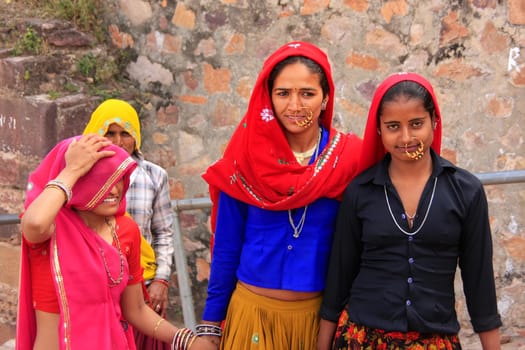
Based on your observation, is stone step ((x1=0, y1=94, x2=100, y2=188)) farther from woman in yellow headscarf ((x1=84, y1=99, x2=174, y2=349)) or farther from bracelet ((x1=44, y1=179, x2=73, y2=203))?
bracelet ((x1=44, y1=179, x2=73, y2=203))

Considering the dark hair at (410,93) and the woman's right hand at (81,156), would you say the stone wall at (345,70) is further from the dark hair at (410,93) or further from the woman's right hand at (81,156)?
the woman's right hand at (81,156)

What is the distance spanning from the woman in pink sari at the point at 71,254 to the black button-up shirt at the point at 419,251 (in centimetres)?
74

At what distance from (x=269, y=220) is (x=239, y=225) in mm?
138

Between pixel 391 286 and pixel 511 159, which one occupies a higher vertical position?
pixel 511 159

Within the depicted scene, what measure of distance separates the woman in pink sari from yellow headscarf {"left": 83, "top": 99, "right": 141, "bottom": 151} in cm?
82

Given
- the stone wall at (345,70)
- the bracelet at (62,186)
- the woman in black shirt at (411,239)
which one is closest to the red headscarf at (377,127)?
the woman in black shirt at (411,239)

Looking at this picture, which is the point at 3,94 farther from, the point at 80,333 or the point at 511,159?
the point at 511,159

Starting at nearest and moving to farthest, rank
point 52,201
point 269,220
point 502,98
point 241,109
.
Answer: point 52,201 < point 269,220 < point 502,98 < point 241,109

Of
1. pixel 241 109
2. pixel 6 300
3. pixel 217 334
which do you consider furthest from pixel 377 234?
pixel 6 300

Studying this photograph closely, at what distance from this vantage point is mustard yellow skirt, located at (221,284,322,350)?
101 inches

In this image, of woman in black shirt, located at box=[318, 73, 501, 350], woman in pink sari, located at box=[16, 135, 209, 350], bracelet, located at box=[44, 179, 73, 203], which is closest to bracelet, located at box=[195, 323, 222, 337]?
woman in pink sari, located at box=[16, 135, 209, 350]

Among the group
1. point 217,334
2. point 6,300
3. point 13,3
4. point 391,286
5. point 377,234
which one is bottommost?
point 6,300

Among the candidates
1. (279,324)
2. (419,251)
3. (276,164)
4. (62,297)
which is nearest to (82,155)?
(62,297)

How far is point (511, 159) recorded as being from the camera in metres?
4.13
